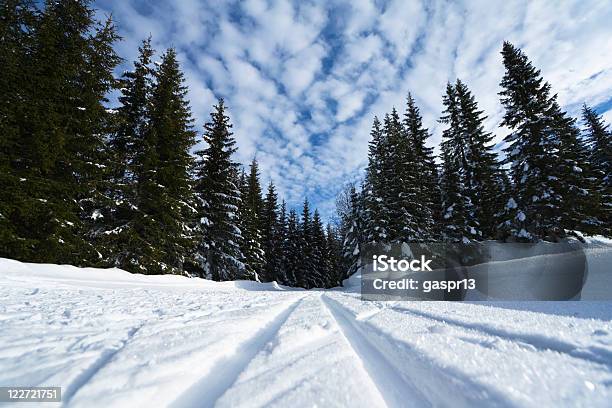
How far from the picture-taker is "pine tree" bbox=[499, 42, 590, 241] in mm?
12422

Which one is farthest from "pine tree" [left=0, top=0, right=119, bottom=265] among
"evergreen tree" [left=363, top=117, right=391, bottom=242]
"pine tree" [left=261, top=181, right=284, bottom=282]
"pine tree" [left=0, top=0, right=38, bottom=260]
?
"pine tree" [left=261, top=181, right=284, bottom=282]

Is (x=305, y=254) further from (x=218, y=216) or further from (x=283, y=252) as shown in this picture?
(x=218, y=216)

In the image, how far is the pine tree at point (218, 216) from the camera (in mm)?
16969

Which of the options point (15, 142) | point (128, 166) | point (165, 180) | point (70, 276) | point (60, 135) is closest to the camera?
point (70, 276)

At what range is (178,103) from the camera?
14.3 metres

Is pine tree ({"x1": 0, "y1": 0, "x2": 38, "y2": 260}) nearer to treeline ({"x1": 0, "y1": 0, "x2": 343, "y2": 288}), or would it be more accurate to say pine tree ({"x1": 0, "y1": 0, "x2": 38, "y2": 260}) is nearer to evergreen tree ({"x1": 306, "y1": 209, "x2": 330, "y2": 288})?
treeline ({"x1": 0, "y1": 0, "x2": 343, "y2": 288})

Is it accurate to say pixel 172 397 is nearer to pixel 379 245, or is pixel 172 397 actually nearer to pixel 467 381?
pixel 467 381

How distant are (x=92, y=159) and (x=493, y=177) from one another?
2370cm

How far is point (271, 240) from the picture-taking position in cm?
3241

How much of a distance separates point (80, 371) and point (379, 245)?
1921cm

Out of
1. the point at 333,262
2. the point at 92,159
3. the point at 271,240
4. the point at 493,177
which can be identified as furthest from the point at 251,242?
the point at 333,262

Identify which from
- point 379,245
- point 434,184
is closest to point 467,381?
point 379,245

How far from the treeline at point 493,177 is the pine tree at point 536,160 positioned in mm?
41

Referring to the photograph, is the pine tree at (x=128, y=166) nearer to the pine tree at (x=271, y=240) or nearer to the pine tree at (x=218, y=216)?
the pine tree at (x=218, y=216)
